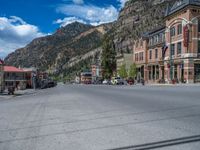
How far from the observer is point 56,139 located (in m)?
8.02

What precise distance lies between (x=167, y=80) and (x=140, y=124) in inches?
2263

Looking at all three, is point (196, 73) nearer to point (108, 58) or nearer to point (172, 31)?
point (172, 31)

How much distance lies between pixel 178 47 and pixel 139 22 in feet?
385

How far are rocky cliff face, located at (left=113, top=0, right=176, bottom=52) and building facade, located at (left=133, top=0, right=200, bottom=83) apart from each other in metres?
76.5

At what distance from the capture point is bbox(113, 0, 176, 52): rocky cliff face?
531 feet

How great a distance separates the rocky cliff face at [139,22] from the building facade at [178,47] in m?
76.5

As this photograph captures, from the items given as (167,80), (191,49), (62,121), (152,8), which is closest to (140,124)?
(62,121)

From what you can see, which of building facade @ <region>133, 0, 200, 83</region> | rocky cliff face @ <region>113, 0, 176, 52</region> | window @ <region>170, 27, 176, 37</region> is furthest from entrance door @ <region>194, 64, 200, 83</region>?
rocky cliff face @ <region>113, 0, 176, 52</region>

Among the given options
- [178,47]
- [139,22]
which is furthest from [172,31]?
[139,22]

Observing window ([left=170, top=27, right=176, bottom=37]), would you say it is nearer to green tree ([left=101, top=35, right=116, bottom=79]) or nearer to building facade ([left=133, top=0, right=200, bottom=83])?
building facade ([left=133, top=0, right=200, bottom=83])

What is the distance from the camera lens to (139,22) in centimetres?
17725

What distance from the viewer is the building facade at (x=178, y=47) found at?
5813 centimetres

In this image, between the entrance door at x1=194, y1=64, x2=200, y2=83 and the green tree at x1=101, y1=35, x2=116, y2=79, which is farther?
the green tree at x1=101, y1=35, x2=116, y2=79

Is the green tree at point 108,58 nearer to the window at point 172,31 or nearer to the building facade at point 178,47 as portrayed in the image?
the building facade at point 178,47
